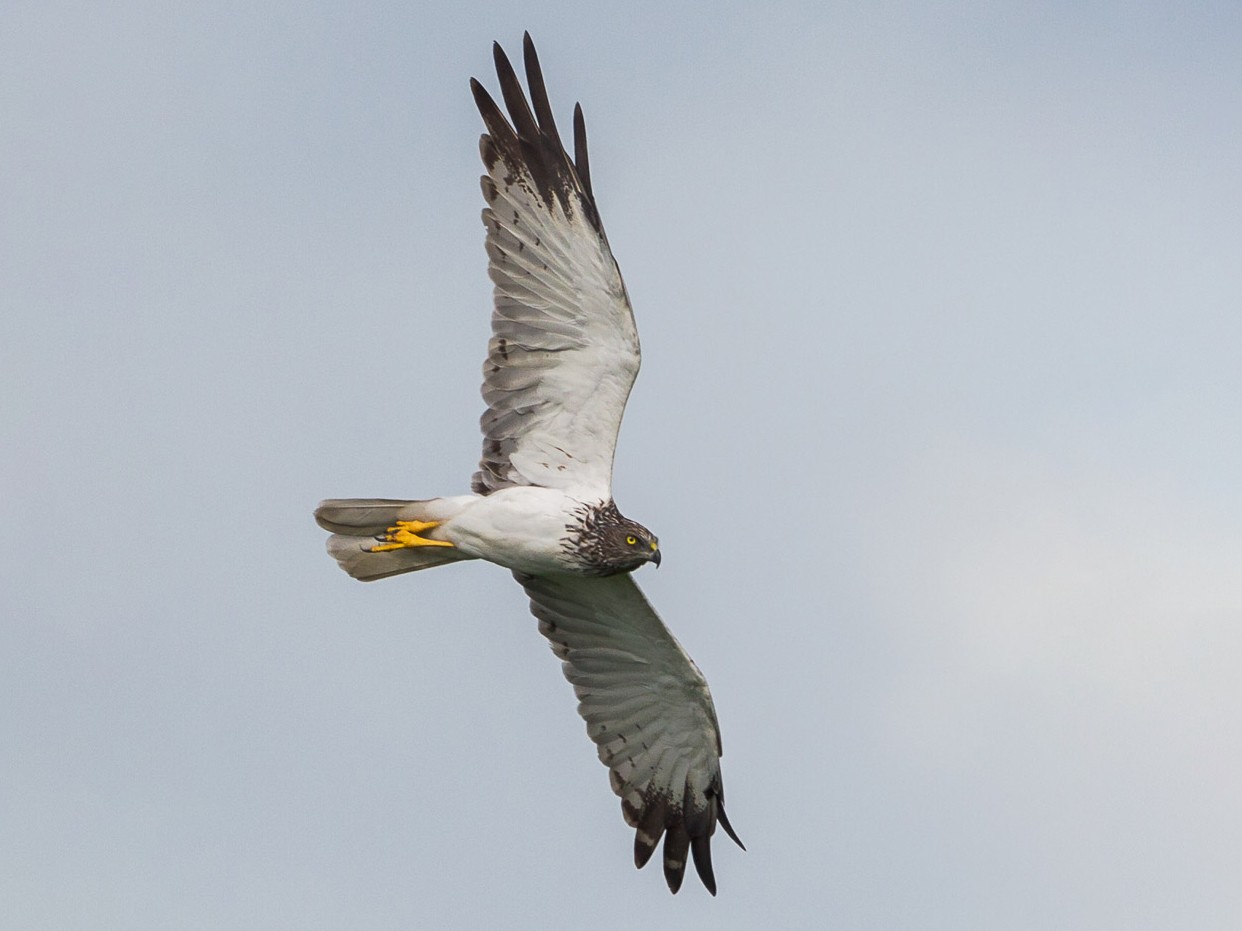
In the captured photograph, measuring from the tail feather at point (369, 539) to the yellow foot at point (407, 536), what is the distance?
0.05 m

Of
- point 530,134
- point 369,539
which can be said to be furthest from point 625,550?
point 530,134

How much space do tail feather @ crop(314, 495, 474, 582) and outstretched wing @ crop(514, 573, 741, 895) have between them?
116 centimetres

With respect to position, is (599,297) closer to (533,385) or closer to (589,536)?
(533,385)

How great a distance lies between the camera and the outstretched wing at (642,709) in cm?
1616

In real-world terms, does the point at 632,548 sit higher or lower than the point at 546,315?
lower

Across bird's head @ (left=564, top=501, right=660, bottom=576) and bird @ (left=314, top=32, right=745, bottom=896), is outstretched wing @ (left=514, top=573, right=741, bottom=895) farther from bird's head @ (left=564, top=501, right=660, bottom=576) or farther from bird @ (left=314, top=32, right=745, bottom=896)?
bird's head @ (left=564, top=501, right=660, bottom=576)

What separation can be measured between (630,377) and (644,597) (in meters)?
1.90

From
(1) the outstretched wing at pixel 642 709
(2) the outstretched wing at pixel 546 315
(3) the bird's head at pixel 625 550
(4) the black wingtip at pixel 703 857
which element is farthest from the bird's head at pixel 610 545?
(4) the black wingtip at pixel 703 857

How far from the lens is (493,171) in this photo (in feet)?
49.8

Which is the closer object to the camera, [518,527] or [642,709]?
[518,527]

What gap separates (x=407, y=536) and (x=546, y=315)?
2.06 m

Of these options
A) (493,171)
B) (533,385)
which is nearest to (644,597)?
(533,385)

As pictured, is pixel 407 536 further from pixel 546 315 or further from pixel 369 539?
pixel 546 315

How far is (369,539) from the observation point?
1557 centimetres
